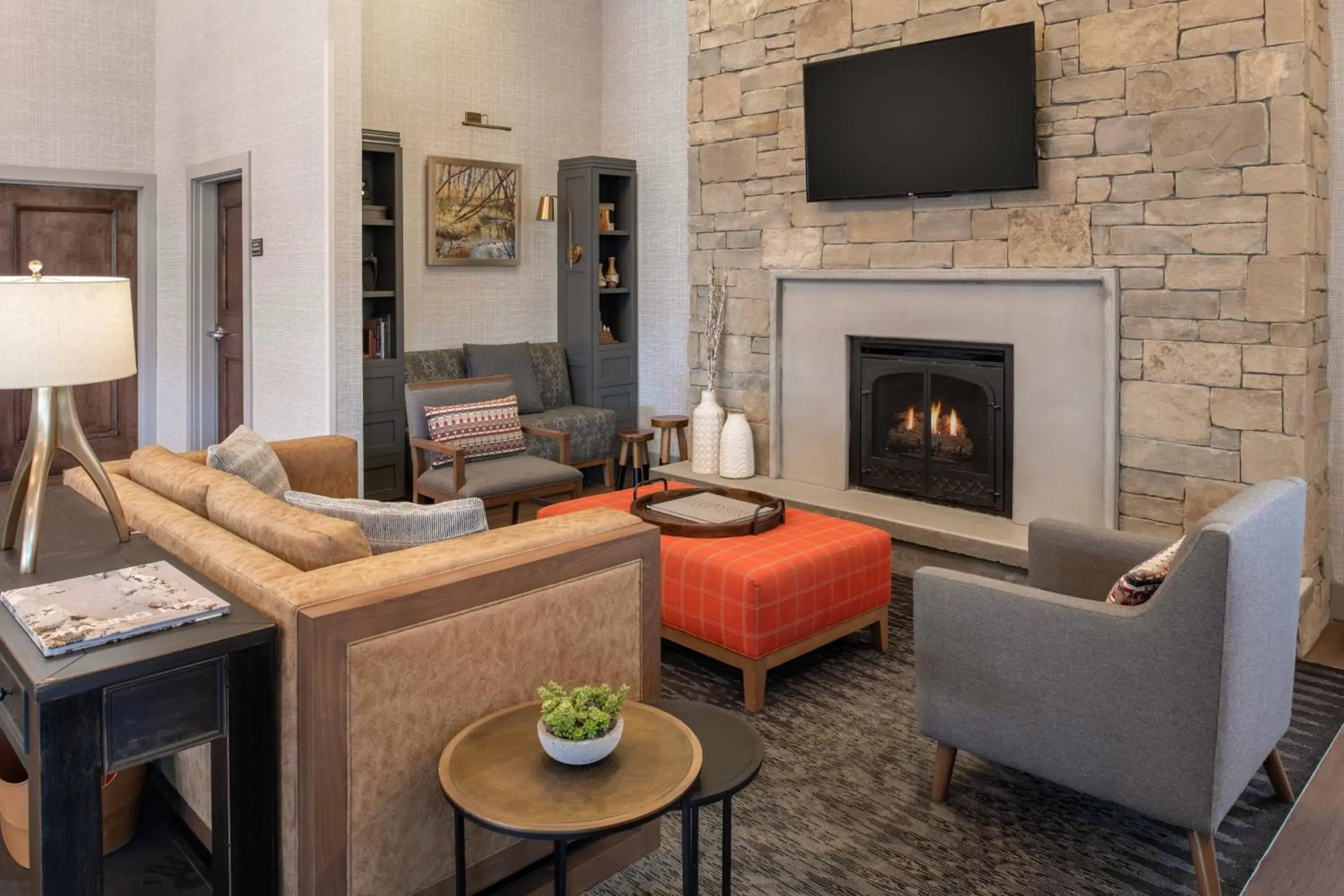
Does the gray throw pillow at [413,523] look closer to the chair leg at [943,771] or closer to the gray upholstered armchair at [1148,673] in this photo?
the gray upholstered armchair at [1148,673]

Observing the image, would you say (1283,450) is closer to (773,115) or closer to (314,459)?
(773,115)

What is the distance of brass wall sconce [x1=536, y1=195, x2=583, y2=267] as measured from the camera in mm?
6578

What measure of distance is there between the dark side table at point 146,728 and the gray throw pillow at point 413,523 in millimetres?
424

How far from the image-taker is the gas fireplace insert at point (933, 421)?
15.3ft

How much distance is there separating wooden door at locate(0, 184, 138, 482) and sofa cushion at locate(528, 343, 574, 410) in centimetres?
252

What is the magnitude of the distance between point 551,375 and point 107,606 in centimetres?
497

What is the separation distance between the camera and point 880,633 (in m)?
3.75

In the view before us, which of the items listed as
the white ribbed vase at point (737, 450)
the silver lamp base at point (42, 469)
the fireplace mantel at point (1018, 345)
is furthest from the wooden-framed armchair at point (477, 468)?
the silver lamp base at point (42, 469)

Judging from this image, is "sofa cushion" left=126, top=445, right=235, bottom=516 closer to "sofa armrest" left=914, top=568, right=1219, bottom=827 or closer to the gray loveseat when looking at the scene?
"sofa armrest" left=914, top=568, right=1219, bottom=827

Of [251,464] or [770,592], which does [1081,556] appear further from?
[251,464]

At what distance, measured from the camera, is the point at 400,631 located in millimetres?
1909

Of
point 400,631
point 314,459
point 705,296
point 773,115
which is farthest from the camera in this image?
point 705,296

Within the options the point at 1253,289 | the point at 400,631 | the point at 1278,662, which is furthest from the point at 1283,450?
the point at 400,631

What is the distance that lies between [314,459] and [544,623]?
1836 mm
